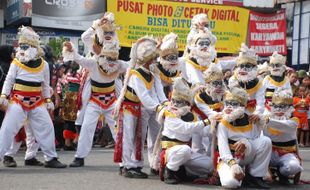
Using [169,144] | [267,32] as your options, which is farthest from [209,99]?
[267,32]

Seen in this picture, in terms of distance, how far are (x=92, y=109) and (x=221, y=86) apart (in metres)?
2.19

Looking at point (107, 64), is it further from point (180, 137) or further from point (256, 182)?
point (256, 182)

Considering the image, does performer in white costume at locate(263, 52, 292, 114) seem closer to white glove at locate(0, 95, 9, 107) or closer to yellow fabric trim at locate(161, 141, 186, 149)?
yellow fabric trim at locate(161, 141, 186, 149)

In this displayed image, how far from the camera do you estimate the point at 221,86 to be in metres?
7.75

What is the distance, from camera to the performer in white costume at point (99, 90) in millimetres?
8969

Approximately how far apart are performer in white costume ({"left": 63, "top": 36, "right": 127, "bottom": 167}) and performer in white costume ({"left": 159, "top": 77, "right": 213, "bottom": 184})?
5.53ft

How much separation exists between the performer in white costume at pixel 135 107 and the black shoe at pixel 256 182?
1.35m

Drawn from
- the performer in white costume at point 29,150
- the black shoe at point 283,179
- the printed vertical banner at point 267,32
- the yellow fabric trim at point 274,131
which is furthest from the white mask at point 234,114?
the printed vertical banner at point 267,32

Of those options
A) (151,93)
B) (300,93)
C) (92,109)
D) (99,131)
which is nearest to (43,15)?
(99,131)

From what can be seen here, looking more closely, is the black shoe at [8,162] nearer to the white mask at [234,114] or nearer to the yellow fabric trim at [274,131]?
the white mask at [234,114]

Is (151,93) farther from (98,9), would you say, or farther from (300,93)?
(98,9)

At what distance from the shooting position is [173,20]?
19672mm

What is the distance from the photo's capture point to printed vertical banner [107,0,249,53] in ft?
61.2

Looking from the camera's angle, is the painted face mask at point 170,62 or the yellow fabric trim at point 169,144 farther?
the painted face mask at point 170,62
